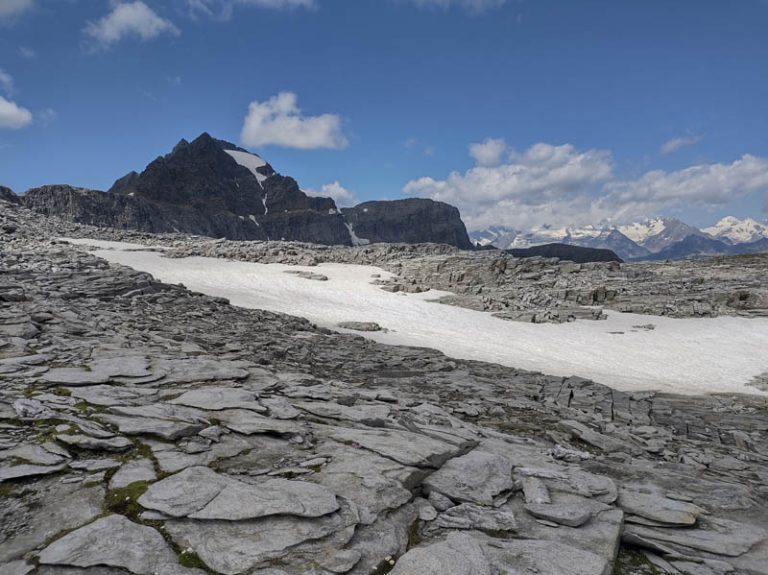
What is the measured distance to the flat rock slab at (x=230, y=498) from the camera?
540 centimetres

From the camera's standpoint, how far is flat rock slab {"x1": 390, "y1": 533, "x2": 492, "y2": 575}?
4.86 metres

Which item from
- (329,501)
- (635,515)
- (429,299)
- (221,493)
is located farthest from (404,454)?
(429,299)

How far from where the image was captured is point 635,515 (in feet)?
22.5

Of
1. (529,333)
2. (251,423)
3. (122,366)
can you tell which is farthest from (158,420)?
(529,333)

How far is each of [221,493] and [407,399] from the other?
24.0 ft

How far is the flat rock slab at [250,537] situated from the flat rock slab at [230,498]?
0.09m

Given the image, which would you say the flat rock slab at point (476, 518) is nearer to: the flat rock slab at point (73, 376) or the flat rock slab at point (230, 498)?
the flat rock slab at point (230, 498)

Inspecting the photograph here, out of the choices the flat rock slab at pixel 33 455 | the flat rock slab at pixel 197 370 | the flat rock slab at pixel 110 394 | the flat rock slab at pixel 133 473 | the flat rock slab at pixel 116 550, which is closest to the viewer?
the flat rock slab at pixel 116 550

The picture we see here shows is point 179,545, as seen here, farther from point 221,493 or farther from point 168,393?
point 168,393

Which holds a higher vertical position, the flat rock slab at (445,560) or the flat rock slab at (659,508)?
the flat rock slab at (445,560)

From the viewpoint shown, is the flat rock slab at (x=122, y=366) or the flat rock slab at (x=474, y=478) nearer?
the flat rock slab at (x=474, y=478)

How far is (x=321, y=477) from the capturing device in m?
6.62

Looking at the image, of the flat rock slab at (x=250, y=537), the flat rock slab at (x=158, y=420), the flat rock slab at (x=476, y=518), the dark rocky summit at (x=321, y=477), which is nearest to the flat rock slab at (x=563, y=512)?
the dark rocky summit at (x=321, y=477)

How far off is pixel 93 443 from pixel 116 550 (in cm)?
274
